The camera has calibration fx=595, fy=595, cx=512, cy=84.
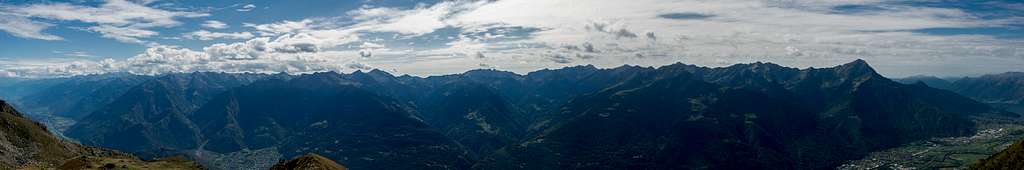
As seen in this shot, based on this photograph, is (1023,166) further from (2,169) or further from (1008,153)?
(2,169)

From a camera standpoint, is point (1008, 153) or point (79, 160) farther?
point (1008, 153)

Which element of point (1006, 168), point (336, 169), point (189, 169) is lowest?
point (1006, 168)

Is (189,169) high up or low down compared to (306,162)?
down

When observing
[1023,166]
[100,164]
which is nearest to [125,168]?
[100,164]

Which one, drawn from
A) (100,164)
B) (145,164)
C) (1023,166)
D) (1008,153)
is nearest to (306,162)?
(100,164)

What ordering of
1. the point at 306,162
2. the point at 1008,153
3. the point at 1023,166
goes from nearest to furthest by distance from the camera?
the point at 306,162 < the point at 1023,166 < the point at 1008,153

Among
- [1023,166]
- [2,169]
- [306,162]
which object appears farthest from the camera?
[1023,166]

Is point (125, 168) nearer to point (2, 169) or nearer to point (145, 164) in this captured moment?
point (145, 164)

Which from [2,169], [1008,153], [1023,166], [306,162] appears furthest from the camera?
[1008,153]

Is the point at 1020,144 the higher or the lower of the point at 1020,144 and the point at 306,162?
the lower
